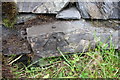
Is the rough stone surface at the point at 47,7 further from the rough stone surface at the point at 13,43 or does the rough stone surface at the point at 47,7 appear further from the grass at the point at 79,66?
the grass at the point at 79,66

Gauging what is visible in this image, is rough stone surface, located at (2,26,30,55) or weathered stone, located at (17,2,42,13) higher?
weathered stone, located at (17,2,42,13)


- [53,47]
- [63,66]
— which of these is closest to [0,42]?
[53,47]

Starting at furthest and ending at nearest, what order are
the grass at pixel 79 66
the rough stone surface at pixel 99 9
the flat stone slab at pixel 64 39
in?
the rough stone surface at pixel 99 9
the flat stone slab at pixel 64 39
the grass at pixel 79 66

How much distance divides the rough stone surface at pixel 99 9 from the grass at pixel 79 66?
1.13 feet

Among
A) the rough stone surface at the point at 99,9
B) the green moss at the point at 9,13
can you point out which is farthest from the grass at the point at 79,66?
the green moss at the point at 9,13

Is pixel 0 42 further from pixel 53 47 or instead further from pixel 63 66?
pixel 63 66

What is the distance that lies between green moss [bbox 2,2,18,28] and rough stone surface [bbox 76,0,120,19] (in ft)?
2.30

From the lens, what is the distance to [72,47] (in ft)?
8.28

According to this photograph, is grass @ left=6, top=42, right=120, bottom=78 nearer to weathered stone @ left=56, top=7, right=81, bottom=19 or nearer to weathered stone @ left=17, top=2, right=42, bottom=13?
weathered stone @ left=56, top=7, right=81, bottom=19

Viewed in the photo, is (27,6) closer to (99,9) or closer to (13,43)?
(13,43)

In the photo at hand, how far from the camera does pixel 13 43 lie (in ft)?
8.55

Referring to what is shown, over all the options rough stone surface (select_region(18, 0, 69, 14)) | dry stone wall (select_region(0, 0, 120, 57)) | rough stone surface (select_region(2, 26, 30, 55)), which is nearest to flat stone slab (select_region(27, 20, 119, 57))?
dry stone wall (select_region(0, 0, 120, 57))

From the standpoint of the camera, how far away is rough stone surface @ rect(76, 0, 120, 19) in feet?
8.60

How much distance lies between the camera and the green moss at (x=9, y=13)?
103 inches
